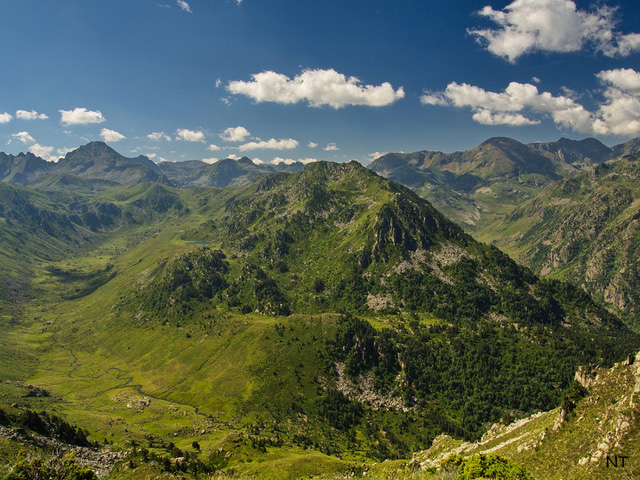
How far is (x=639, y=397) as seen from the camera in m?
45.0

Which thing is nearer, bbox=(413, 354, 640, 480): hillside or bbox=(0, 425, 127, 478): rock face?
bbox=(413, 354, 640, 480): hillside

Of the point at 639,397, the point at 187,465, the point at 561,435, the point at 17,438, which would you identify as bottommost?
the point at 187,465

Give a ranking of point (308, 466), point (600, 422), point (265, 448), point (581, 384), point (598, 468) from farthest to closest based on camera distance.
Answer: point (265, 448), point (308, 466), point (581, 384), point (600, 422), point (598, 468)

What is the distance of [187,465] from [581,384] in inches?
4287

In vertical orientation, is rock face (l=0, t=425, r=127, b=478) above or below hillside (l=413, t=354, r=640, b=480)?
below

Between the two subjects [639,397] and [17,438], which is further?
[17,438]

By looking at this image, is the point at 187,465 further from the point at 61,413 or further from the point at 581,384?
the point at 61,413

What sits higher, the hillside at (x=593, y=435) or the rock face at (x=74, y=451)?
the hillside at (x=593, y=435)

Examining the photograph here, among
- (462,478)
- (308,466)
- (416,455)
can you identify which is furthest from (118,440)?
(462,478)

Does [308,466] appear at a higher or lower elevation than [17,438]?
lower

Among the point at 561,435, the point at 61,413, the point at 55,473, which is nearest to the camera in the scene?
the point at 55,473

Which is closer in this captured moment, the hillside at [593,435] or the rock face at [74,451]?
the hillside at [593,435]

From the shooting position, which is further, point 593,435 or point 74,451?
point 74,451

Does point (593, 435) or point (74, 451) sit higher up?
point (593, 435)
